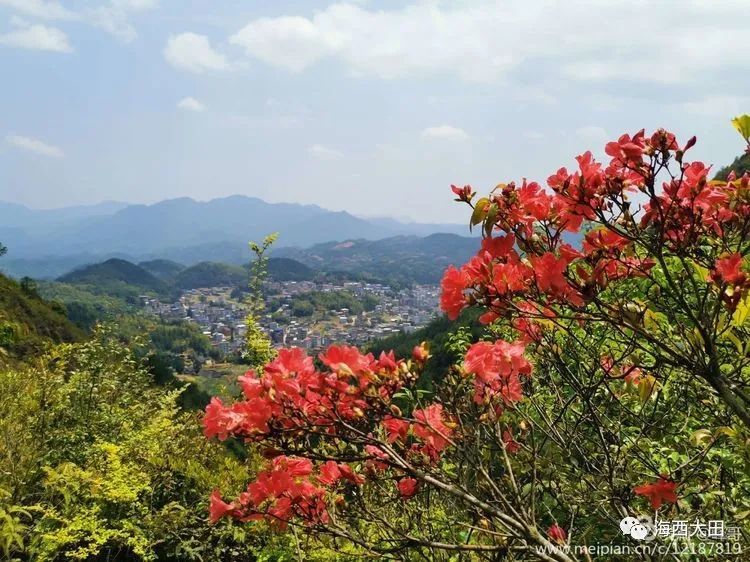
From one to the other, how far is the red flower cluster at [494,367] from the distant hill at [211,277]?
6033 inches

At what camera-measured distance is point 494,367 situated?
1478mm

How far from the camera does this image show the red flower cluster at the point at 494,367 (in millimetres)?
1451

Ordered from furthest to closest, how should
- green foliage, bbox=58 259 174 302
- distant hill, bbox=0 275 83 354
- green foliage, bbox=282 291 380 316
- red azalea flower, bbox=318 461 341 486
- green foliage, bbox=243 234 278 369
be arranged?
green foliage, bbox=58 259 174 302 → green foliage, bbox=282 291 380 316 → distant hill, bbox=0 275 83 354 → green foliage, bbox=243 234 278 369 → red azalea flower, bbox=318 461 341 486

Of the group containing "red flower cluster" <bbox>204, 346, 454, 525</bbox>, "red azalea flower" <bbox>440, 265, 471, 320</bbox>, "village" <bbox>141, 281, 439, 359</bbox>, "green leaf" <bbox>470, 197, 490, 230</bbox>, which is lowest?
"village" <bbox>141, 281, 439, 359</bbox>

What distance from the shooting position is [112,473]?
4.15 m

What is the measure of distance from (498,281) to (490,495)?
24.9 inches

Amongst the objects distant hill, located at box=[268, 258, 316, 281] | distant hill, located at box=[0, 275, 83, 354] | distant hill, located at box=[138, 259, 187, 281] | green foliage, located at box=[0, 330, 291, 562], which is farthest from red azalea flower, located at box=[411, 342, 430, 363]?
distant hill, located at box=[138, 259, 187, 281]

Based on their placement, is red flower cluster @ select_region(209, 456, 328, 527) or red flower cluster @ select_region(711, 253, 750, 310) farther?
red flower cluster @ select_region(209, 456, 328, 527)

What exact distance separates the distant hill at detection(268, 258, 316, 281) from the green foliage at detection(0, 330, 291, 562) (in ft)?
476

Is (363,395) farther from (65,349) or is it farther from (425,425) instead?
(65,349)

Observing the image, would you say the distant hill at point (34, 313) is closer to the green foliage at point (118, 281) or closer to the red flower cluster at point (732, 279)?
the red flower cluster at point (732, 279)

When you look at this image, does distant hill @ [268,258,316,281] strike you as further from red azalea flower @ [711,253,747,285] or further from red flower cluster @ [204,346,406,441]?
red azalea flower @ [711,253,747,285]

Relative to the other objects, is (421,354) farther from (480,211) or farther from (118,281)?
(118,281)

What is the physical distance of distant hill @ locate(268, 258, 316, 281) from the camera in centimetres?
15362
